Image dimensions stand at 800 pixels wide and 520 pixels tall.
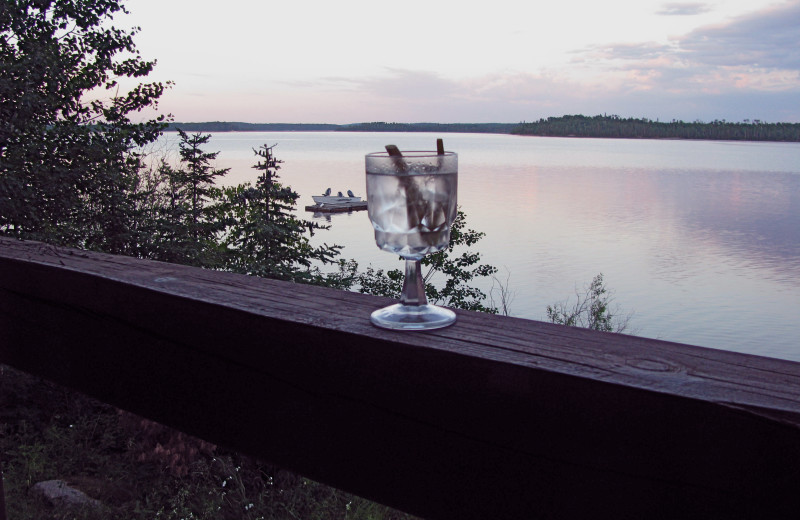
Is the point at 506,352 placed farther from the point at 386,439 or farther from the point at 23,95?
the point at 23,95

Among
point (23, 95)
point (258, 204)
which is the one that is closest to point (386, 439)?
point (23, 95)

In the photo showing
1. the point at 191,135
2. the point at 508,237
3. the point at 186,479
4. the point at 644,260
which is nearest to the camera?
the point at 186,479

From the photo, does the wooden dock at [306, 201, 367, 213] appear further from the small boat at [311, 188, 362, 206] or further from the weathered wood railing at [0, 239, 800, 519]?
the weathered wood railing at [0, 239, 800, 519]

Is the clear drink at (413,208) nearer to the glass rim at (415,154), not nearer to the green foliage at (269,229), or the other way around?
the glass rim at (415,154)

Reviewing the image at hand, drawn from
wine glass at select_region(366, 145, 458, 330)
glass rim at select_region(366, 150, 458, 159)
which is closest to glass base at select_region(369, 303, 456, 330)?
wine glass at select_region(366, 145, 458, 330)

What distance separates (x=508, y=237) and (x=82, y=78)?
105 ft

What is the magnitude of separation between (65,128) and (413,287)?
761 centimetres

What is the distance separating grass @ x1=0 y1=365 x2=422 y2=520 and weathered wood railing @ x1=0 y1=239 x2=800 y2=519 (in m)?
3.75

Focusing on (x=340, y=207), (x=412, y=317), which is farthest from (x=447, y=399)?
(x=340, y=207)

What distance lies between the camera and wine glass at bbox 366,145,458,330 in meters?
0.96

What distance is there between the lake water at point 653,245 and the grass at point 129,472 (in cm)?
349

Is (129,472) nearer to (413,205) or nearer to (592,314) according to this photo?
(413,205)

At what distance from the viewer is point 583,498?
674 mm

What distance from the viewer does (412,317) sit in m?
0.90
